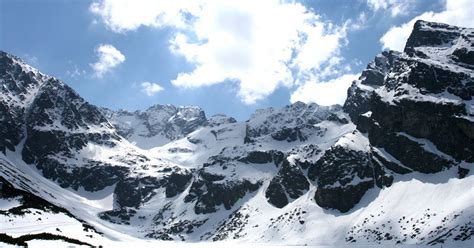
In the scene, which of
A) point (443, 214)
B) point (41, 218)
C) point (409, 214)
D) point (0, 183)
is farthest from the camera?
point (409, 214)

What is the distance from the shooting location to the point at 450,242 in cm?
13962

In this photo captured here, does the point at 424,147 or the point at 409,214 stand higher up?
the point at 424,147

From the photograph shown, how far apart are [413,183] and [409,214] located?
20.3 meters

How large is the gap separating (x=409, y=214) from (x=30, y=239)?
140m

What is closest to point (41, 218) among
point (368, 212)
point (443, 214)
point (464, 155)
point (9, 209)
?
point (9, 209)

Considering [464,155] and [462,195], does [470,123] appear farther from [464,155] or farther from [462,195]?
[462,195]

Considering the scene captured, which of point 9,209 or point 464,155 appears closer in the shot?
point 9,209

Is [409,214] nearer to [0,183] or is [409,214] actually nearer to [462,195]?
[462,195]

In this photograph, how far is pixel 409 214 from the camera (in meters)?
175

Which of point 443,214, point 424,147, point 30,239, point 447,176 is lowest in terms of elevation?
point 30,239

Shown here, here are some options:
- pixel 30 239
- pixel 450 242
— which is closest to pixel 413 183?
pixel 450 242

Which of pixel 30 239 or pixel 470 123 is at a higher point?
pixel 470 123

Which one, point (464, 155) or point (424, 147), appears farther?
point (424, 147)

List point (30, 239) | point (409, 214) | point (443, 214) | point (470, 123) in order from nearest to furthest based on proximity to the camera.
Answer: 1. point (30, 239)
2. point (443, 214)
3. point (409, 214)
4. point (470, 123)
